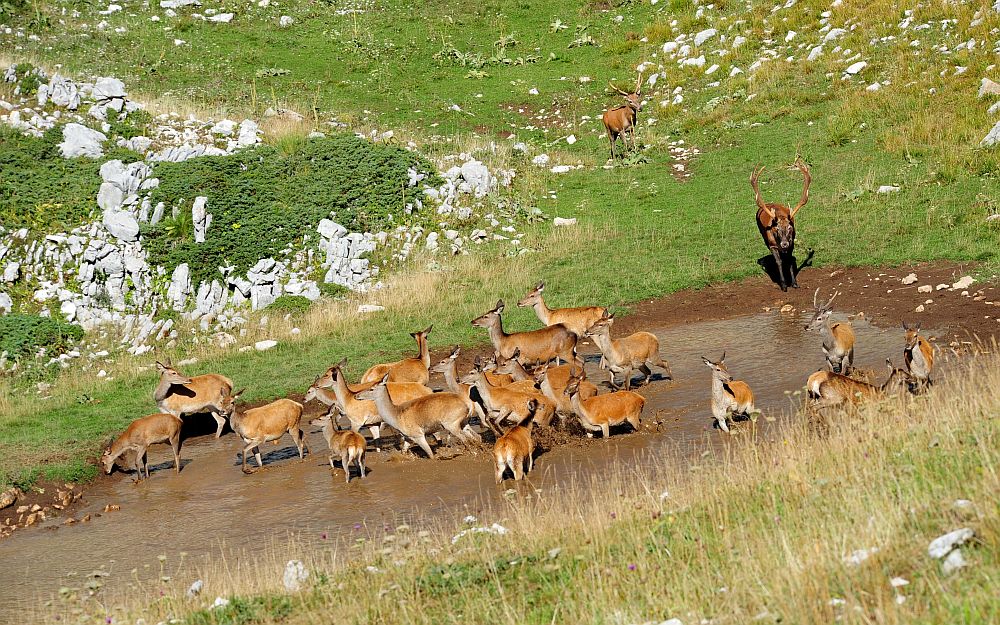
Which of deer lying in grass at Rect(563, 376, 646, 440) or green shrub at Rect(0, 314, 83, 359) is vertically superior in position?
green shrub at Rect(0, 314, 83, 359)

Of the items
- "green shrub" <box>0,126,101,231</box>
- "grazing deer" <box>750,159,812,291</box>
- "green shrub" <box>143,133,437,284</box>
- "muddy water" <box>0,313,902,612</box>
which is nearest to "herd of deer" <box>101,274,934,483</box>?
"muddy water" <box>0,313,902,612</box>

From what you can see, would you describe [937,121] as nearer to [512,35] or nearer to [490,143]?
[490,143]

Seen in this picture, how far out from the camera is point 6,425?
15516 millimetres

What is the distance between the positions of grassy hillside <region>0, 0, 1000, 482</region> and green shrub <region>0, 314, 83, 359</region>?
50.8 inches

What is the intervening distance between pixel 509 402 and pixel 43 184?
13.6 metres

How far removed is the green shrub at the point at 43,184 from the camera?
21.4m

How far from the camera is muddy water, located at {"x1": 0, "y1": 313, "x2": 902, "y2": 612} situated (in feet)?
35.9

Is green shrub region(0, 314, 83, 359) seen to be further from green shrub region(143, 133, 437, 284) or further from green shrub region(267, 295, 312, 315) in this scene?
green shrub region(267, 295, 312, 315)

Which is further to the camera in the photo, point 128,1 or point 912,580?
point 128,1

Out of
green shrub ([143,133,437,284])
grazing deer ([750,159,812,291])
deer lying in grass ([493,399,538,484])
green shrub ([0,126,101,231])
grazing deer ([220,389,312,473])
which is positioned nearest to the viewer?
deer lying in grass ([493,399,538,484])

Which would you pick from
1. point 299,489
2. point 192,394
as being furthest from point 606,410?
point 192,394

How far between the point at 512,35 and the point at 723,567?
94.6ft

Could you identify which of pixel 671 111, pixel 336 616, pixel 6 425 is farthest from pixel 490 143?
pixel 336 616

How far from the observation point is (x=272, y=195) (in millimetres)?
22172
